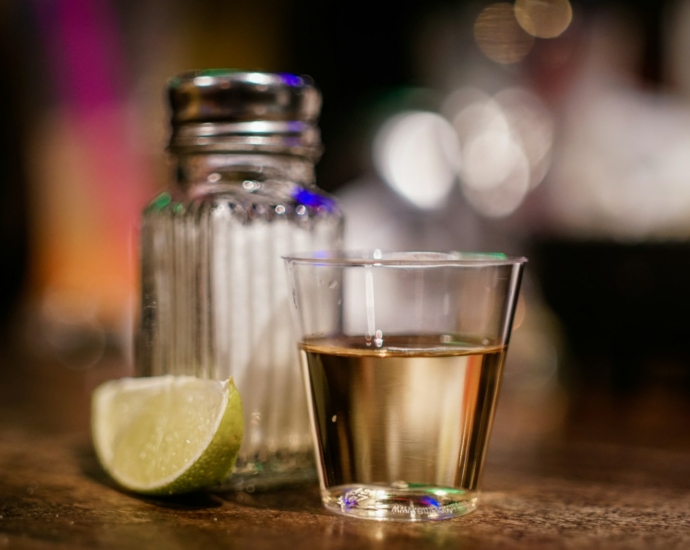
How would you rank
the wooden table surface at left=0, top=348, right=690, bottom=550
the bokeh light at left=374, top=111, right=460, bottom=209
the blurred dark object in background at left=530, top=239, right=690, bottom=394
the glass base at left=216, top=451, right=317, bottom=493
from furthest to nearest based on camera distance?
the bokeh light at left=374, top=111, right=460, bottom=209
the blurred dark object in background at left=530, top=239, right=690, bottom=394
the glass base at left=216, top=451, right=317, bottom=493
the wooden table surface at left=0, top=348, right=690, bottom=550

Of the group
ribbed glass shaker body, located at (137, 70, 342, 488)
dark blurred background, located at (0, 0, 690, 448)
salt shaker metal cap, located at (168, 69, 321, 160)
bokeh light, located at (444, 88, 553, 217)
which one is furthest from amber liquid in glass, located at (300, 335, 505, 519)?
bokeh light, located at (444, 88, 553, 217)

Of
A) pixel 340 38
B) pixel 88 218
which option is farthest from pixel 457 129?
pixel 88 218

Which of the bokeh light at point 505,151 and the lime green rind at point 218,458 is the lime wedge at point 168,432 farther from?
the bokeh light at point 505,151

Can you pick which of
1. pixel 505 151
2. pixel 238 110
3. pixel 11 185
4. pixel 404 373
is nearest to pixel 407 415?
pixel 404 373

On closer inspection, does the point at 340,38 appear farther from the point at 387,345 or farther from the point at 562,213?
the point at 387,345

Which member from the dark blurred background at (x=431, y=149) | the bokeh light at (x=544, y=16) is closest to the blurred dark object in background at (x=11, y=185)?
the dark blurred background at (x=431, y=149)

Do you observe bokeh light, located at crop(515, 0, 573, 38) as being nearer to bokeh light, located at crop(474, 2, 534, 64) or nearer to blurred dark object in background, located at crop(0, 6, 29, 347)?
bokeh light, located at crop(474, 2, 534, 64)
